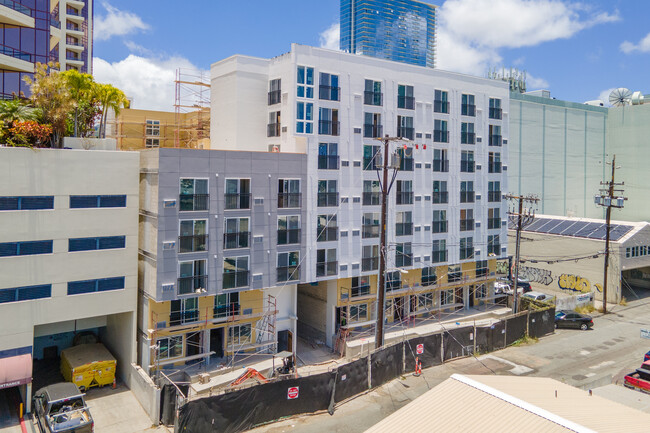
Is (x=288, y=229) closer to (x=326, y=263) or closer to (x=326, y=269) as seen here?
(x=326, y=263)

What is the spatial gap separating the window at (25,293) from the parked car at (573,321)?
36.4 metres

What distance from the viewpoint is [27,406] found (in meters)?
23.9

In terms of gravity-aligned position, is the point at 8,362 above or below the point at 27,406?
above

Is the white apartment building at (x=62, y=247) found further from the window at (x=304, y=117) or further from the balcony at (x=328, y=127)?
the balcony at (x=328, y=127)

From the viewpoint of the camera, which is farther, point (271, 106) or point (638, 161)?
point (638, 161)

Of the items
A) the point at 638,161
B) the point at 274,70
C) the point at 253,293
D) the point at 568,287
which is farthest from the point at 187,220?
the point at 638,161

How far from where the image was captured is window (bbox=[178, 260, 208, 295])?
2720 centimetres

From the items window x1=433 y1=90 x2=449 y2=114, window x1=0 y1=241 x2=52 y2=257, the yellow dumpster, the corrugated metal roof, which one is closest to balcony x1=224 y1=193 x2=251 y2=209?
window x1=0 y1=241 x2=52 y2=257

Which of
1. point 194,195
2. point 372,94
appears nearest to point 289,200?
point 194,195

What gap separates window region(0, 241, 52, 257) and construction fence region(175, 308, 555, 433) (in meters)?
11.6

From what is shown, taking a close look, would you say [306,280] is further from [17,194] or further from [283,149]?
[17,194]

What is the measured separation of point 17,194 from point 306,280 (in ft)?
55.4

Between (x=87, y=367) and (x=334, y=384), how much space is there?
1356 centimetres

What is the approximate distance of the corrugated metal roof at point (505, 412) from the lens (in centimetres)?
1425
